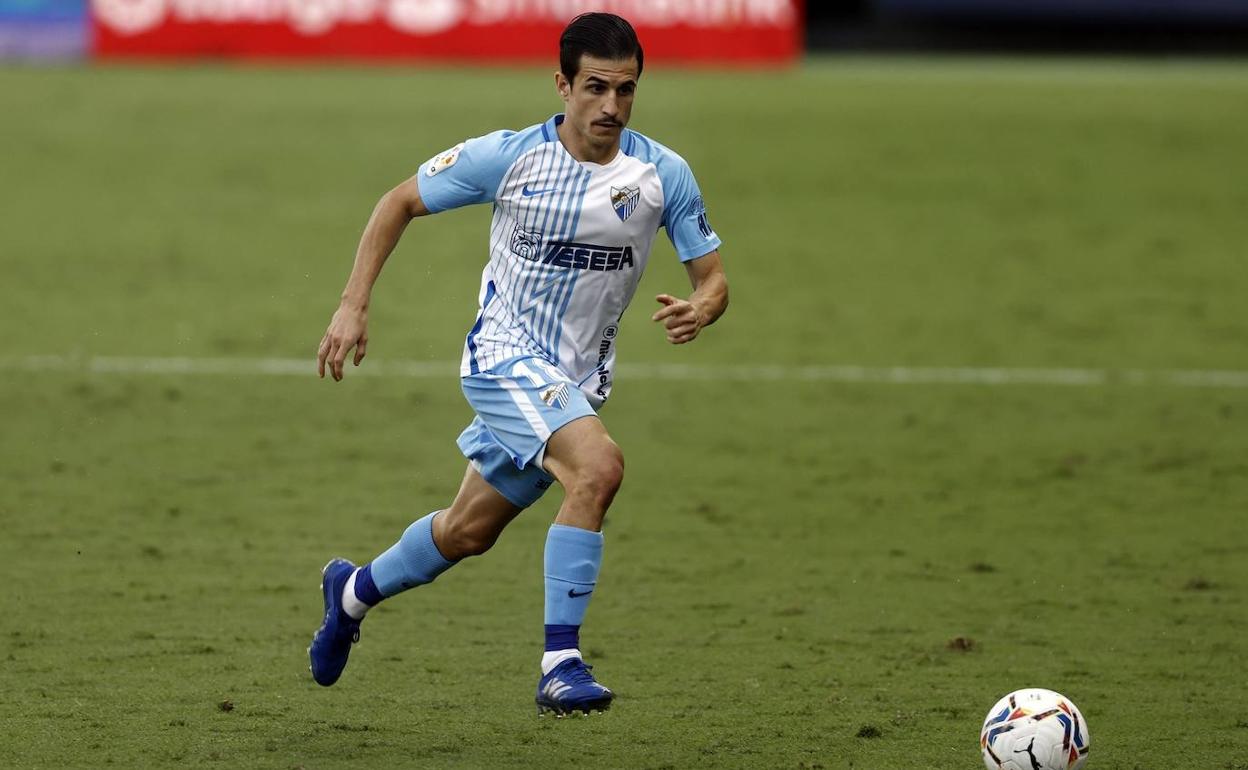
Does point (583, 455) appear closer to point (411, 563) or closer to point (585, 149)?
point (411, 563)

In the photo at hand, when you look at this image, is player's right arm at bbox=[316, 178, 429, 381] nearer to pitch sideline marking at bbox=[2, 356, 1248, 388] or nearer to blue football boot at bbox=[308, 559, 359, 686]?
blue football boot at bbox=[308, 559, 359, 686]

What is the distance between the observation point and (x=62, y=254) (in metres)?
16.4

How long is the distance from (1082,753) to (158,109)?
18187mm

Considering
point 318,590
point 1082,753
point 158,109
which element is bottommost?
point 158,109

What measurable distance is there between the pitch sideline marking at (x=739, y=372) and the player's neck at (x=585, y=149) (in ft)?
21.7

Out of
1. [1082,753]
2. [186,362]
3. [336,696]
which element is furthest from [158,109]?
[1082,753]

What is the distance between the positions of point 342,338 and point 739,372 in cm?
725

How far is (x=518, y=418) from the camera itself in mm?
5957

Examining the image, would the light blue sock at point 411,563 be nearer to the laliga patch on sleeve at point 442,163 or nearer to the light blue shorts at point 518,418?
the light blue shorts at point 518,418

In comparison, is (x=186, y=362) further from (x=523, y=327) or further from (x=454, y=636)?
(x=523, y=327)

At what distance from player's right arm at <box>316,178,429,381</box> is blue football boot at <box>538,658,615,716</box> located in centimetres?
109

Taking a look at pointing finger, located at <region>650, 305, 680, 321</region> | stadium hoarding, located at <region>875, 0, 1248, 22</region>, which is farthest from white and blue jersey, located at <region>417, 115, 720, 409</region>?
stadium hoarding, located at <region>875, 0, 1248, 22</region>

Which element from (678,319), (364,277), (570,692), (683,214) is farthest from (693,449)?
(570,692)

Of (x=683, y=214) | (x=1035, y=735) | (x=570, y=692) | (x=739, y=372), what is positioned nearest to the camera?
(x=1035, y=735)
